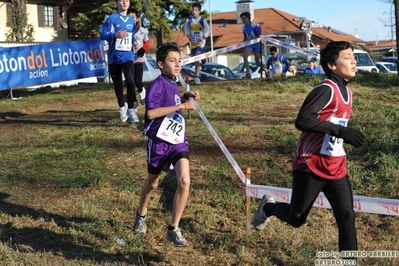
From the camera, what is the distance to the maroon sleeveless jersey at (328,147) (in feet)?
15.4

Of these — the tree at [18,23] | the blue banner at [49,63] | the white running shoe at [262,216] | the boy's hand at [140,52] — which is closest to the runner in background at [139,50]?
the boy's hand at [140,52]

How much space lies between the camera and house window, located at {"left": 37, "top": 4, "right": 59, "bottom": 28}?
131ft

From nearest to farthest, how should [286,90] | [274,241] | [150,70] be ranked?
[274,241], [286,90], [150,70]

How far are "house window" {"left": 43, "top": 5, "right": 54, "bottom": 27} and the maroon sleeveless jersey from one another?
37588 mm

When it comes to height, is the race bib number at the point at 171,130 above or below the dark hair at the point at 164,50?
below

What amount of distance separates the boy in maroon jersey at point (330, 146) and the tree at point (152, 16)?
1368 inches

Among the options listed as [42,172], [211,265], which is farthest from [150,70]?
[211,265]

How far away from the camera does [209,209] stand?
23.1 feet

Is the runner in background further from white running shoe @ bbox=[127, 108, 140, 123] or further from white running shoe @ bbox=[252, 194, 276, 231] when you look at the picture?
white running shoe @ bbox=[252, 194, 276, 231]

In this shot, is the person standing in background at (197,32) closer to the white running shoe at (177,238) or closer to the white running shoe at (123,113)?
the white running shoe at (123,113)

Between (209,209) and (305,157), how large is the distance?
95.5 inches

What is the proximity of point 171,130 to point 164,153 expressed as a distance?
0.21 m

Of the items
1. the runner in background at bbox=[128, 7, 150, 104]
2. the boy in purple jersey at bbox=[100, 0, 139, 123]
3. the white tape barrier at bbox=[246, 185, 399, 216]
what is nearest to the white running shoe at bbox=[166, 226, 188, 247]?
the white tape barrier at bbox=[246, 185, 399, 216]

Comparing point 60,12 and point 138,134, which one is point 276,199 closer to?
point 138,134
